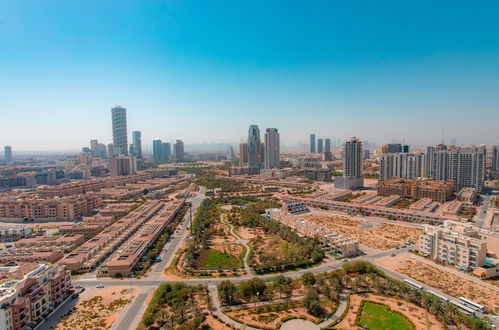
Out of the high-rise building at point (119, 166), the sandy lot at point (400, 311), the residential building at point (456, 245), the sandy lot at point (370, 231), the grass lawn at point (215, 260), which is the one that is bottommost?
the sandy lot at point (400, 311)

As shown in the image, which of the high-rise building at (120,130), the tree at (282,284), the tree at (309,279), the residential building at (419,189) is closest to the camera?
the tree at (282,284)

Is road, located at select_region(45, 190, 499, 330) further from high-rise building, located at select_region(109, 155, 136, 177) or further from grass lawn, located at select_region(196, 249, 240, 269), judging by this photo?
high-rise building, located at select_region(109, 155, 136, 177)

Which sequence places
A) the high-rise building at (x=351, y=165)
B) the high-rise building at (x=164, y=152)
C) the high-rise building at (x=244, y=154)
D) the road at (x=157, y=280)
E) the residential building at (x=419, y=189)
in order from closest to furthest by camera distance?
1. the road at (x=157, y=280)
2. the residential building at (x=419, y=189)
3. the high-rise building at (x=351, y=165)
4. the high-rise building at (x=244, y=154)
5. the high-rise building at (x=164, y=152)

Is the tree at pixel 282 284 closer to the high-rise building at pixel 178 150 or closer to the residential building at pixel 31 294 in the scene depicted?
the residential building at pixel 31 294

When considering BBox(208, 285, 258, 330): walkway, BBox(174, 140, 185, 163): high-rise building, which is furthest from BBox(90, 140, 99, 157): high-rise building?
BBox(208, 285, 258, 330): walkway

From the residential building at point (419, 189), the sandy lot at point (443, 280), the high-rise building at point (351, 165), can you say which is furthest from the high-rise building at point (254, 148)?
the sandy lot at point (443, 280)

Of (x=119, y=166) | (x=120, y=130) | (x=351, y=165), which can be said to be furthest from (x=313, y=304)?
(x=120, y=130)

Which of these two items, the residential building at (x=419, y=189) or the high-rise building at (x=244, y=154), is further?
the high-rise building at (x=244, y=154)
